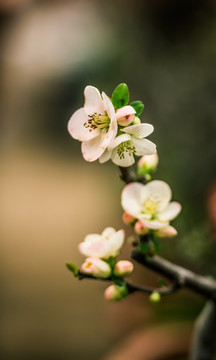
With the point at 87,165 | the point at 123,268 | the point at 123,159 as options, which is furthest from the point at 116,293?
the point at 87,165

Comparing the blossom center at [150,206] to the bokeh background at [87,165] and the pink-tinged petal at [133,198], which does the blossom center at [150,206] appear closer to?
the pink-tinged petal at [133,198]

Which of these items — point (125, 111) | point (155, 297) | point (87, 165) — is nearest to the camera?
point (125, 111)

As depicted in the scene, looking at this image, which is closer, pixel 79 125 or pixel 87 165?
pixel 79 125

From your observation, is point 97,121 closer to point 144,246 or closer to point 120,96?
point 120,96

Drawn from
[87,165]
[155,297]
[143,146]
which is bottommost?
[155,297]

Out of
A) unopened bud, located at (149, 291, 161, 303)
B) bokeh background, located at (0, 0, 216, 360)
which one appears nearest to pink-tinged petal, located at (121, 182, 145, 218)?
unopened bud, located at (149, 291, 161, 303)

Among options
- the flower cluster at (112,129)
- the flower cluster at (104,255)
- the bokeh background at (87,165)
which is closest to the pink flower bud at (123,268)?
the flower cluster at (104,255)

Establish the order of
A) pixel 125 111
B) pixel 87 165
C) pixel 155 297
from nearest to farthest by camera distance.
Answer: pixel 125 111 < pixel 155 297 < pixel 87 165

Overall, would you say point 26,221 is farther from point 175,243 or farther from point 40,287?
point 175,243
